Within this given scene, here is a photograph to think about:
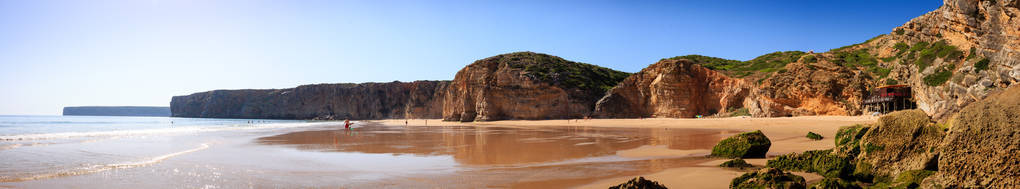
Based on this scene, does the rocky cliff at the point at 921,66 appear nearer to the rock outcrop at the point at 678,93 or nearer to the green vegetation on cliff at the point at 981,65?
the green vegetation on cliff at the point at 981,65

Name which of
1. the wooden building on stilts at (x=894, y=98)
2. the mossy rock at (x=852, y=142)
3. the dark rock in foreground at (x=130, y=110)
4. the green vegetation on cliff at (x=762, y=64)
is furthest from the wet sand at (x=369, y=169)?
the dark rock in foreground at (x=130, y=110)

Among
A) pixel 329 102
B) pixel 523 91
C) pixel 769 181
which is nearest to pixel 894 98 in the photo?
pixel 769 181

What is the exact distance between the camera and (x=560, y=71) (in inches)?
2221

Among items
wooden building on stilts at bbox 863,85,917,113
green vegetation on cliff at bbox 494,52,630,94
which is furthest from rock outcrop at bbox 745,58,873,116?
green vegetation on cliff at bbox 494,52,630,94

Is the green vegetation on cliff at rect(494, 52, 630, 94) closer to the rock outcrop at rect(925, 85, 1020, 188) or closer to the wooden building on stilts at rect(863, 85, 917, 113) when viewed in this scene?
the wooden building on stilts at rect(863, 85, 917, 113)

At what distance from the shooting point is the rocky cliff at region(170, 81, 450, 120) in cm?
8969

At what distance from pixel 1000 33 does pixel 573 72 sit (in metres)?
41.7

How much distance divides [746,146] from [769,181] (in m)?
4.45

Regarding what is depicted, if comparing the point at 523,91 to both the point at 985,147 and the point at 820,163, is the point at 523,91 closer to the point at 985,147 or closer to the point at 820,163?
the point at 820,163

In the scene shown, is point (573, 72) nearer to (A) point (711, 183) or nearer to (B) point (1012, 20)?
(B) point (1012, 20)

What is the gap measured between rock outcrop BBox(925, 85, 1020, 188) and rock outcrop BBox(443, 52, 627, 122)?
Answer: 44836 mm

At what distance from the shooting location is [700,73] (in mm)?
42719

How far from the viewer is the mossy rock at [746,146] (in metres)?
9.42

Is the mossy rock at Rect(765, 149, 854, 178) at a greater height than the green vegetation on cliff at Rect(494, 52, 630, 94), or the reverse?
the green vegetation on cliff at Rect(494, 52, 630, 94)
